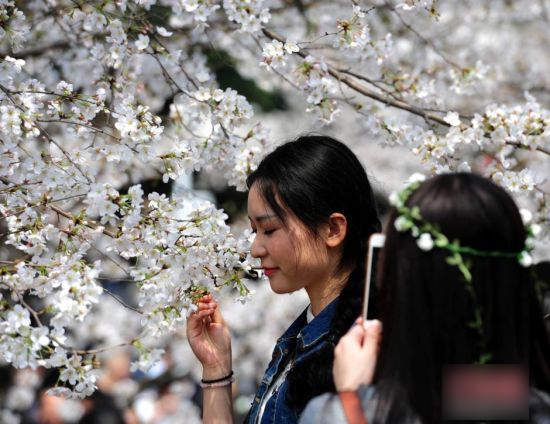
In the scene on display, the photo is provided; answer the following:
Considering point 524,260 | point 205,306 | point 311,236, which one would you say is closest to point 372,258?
point 524,260

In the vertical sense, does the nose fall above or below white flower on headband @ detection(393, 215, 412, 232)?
above

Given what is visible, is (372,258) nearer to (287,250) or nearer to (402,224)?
(402,224)

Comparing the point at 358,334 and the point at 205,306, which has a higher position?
the point at 205,306

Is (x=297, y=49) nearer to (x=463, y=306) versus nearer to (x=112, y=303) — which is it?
(x=463, y=306)

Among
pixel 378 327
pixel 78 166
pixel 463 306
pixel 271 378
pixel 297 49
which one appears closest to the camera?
pixel 463 306

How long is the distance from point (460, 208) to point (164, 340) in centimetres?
484

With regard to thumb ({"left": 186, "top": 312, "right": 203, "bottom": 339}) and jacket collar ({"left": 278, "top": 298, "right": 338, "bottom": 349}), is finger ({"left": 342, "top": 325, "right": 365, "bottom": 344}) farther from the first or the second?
thumb ({"left": 186, "top": 312, "right": 203, "bottom": 339})

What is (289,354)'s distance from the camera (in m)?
1.70

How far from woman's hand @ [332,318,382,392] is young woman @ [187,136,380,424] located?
14.1 inches

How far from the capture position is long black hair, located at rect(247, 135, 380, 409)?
1.62 m

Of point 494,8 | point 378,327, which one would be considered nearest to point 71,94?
point 378,327

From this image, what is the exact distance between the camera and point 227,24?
377cm

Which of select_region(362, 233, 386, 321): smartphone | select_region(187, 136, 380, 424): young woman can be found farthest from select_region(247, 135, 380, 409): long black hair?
select_region(362, 233, 386, 321): smartphone

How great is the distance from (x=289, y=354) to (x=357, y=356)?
51cm
